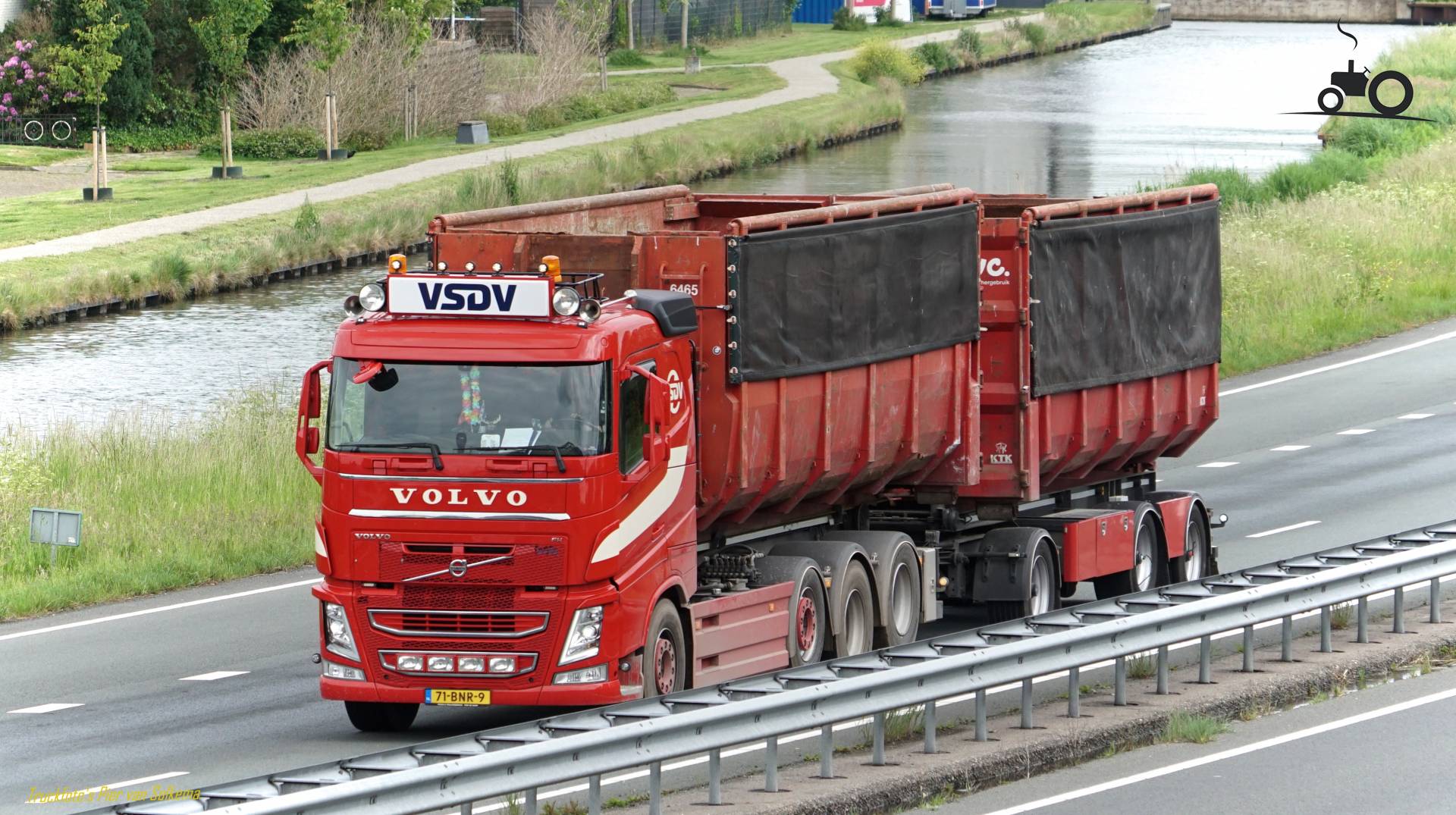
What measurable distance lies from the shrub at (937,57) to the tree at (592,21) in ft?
55.9

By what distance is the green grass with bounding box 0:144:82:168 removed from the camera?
59.2 metres

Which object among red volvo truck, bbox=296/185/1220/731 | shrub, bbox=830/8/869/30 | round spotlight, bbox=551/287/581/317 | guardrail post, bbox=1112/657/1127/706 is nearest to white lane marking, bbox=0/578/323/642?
red volvo truck, bbox=296/185/1220/731

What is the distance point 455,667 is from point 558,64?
61389mm

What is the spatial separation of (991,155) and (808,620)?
177 feet

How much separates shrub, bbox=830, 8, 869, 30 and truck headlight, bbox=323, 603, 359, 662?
10460 cm

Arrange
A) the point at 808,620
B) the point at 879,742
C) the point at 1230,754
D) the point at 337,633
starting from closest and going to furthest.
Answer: the point at 879,742 → the point at 1230,754 → the point at 337,633 → the point at 808,620

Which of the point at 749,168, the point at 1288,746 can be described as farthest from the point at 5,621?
the point at 749,168

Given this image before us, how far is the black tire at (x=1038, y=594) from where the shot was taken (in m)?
18.2

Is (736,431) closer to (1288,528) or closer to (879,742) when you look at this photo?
(879,742)

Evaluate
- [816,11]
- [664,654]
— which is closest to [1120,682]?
[664,654]

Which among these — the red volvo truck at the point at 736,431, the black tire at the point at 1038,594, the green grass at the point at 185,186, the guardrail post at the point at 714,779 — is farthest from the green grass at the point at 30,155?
the guardrail post at the point at 714,779

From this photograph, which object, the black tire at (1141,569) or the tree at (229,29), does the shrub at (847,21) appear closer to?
the tree at (229,29)

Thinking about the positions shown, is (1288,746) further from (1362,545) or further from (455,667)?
(455,667)

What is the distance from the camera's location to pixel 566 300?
13680 millimetres
